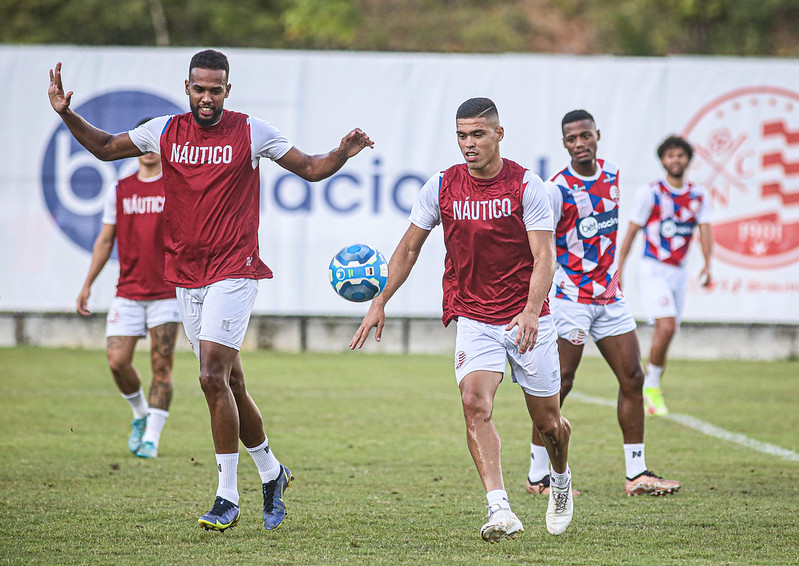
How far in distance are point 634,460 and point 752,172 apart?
10.3 m

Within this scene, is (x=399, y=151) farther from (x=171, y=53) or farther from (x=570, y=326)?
(x=570, y=326)

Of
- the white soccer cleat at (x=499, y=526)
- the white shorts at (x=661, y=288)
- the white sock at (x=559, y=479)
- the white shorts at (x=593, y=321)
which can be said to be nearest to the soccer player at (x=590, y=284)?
the white shorts at (x=593, y=321)

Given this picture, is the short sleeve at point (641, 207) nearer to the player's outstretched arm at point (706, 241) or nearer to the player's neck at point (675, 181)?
the player's neck at point (675, 181)

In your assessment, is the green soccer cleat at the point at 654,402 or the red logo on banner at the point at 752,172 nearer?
the green soccer cleat at the point at 654,402

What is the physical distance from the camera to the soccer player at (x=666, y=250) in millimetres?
10930

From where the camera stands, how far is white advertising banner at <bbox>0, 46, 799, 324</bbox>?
16453 millimetres

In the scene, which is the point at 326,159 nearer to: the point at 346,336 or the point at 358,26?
the point at 346,336

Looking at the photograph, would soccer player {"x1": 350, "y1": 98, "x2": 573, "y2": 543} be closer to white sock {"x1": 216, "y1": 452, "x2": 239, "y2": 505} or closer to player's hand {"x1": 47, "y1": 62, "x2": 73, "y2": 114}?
white sock {"x1": 216, "y1": 452, "x2": 239, "y2": 505}

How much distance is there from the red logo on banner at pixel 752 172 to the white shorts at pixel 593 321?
955 cm

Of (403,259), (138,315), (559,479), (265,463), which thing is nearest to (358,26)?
(138,315)

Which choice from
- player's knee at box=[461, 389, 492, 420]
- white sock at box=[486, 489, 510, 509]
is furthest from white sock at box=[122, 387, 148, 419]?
white sock at box=[486, 489, 510, 509]

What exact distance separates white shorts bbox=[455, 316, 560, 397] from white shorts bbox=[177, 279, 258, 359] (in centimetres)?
121

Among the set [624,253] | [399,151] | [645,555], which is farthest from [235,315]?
[399,151]

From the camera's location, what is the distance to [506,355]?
6.01 m
